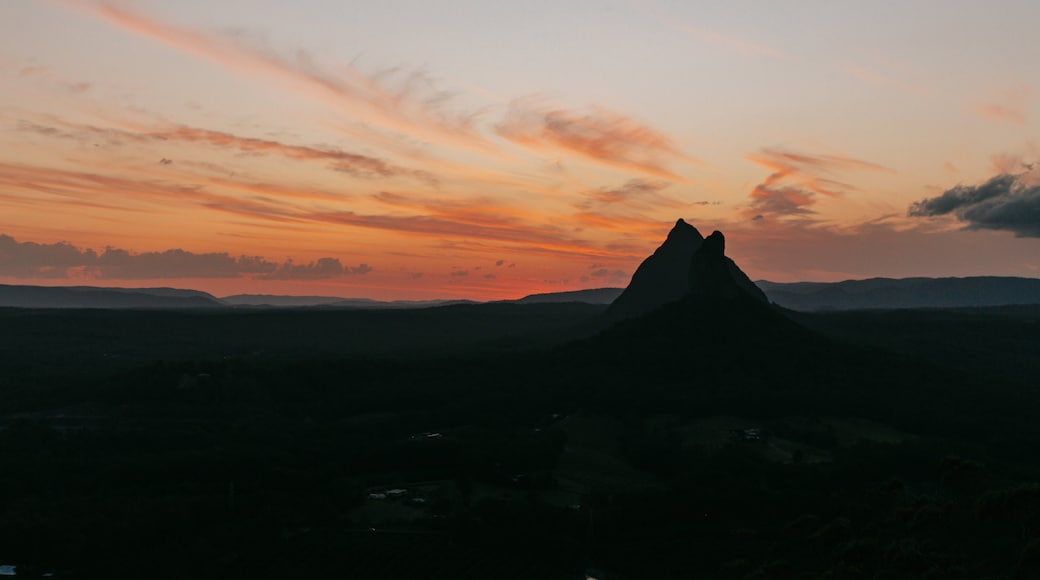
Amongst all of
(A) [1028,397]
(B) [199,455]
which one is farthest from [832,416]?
(B) [199,455]

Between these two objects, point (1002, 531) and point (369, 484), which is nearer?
point (1002, 531)

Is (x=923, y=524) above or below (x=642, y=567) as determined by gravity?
above

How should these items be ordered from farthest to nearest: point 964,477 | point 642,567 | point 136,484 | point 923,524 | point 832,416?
point 832,416 < point 136,484 < point 642,567 < point 964,477 < point 923,524

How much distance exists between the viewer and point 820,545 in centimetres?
10400

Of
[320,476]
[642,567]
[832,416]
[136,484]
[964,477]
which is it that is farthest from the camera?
[832,416]

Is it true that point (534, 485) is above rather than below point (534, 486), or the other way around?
above

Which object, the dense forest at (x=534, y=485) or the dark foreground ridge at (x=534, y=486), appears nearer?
the dark foreground ridge at (x=534, y=486)

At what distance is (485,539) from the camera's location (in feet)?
386

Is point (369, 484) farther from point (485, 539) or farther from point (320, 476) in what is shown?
point (485, 539)

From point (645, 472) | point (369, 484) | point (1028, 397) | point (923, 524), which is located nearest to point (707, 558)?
point (923, 524)

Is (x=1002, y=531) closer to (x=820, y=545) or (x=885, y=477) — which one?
(x=820, y=545)

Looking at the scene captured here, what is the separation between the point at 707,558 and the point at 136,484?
280 feet

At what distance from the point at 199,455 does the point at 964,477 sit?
11371 centimetres

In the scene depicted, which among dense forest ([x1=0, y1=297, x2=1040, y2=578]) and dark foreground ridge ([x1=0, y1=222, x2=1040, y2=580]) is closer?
dark foreground ridge ([x1=0, y1=222, x2=1040, y2=580])
